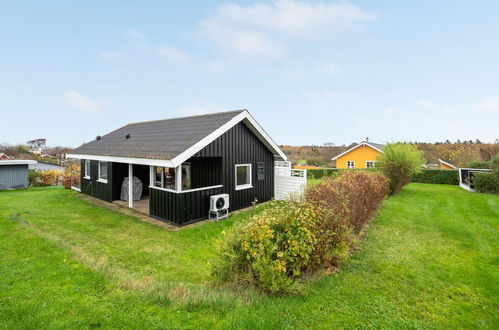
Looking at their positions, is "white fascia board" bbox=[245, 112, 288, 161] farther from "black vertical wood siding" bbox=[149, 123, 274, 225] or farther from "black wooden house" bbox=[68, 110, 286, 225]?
"black vertical wood siding" bbox=[149, 123, 274, 225]

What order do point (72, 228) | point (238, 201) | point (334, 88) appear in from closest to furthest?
point (72, 228) < point (238, 201) < point (334, 88)

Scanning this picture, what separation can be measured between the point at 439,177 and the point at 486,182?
23.8ft

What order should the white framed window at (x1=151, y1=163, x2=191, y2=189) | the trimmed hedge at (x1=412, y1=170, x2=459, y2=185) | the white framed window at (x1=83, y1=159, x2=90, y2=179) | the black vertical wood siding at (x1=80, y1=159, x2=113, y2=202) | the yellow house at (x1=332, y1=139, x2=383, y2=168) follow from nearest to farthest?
the white framed window at (x1=151, y1=163, x2=191, y2=189) < the black vertical wood siding at (x1=80, y1=159, x2=113, y2=202) < the white framed window at (x1=83, y1=159, x2=90, y2=179) < the trimmed hedge at (x1=412, y1=170, x2=459, y2=185) < the yellow house at (x1=332, y1=139, x2=383, y2=168)

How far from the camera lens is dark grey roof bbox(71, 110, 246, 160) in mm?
8912

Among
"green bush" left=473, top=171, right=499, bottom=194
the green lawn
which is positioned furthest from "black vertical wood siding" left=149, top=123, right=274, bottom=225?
"green bush" left=473, top=171, right=499, bottom=194

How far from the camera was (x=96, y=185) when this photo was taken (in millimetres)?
13281

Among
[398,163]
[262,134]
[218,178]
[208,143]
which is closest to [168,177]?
[218,178]

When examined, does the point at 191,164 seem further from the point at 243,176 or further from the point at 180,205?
the point at 243,176

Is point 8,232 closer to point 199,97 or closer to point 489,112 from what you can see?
point 199,97

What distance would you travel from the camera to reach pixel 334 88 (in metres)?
22.6

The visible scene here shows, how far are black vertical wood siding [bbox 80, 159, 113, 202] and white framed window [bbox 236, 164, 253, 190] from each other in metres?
6.23

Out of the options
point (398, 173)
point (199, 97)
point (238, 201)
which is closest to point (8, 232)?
point (238, 201)

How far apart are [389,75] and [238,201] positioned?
1593 centimetres

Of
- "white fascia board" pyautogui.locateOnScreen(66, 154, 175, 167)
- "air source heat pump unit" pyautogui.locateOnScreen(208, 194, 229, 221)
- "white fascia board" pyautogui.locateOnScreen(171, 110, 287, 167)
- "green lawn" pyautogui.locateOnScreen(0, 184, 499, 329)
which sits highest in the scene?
"white fascia board" pyautogui.locateOnScreen(171, 110, 287, 167)
